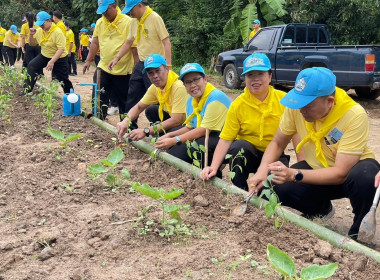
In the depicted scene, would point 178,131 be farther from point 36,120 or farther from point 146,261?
point 36,120

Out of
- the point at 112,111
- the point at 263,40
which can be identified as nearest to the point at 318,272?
the point at 112,111

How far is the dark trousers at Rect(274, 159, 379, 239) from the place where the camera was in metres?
3.06

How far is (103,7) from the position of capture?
6.06 metres

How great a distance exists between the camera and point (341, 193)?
340 centimetres

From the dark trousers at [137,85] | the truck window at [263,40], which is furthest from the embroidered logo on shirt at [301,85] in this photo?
the truck window at [263,40]

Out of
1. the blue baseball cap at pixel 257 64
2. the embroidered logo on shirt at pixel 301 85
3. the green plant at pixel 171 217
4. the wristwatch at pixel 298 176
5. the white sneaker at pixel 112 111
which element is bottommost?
the white sneaker at pixel 112 111

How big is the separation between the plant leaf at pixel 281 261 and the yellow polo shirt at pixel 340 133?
1149 millimetres

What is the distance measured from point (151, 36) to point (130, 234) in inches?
140

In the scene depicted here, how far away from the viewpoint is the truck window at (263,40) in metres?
10.9

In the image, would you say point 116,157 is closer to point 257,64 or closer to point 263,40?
point 257,64

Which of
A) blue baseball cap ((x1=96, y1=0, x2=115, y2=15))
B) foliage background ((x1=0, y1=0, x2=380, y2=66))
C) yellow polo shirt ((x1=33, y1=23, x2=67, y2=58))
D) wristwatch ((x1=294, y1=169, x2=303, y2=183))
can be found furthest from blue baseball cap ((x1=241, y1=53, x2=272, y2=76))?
foliage background ((x1=0, y1=0, x2=380, y2=66))

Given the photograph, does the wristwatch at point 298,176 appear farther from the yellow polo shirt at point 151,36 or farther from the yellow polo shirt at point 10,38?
the yellow polo shirt at point 10,38

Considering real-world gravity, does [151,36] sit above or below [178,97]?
above

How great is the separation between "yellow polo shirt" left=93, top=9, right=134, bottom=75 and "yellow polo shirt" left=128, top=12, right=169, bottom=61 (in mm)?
316
